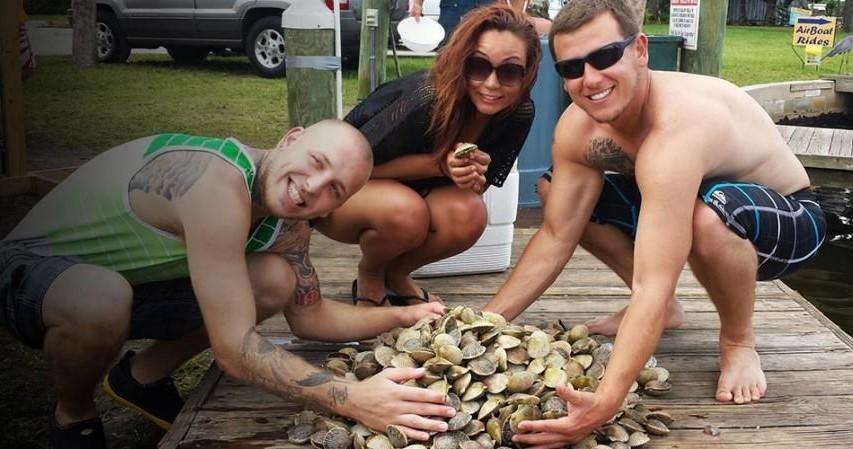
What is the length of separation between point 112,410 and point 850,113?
9.68m

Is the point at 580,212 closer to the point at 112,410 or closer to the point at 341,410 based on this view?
the point at 341,410

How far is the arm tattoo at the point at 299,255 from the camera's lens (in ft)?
7.84

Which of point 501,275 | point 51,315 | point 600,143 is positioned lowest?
point 501,275

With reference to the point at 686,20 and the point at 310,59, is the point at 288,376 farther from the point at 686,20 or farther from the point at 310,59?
the point at 686,20

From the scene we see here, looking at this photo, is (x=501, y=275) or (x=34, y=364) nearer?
(x=34, y=364)

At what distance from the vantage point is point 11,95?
4.93m

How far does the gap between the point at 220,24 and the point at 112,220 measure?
9405mm

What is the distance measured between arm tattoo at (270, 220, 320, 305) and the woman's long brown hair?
1.77 ft

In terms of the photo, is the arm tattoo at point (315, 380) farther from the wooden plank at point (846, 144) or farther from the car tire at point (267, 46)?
the car tire at point (267, 46)

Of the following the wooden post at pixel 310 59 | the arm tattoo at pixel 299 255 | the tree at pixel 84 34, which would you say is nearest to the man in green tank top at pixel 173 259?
the arm tattoo at pixel 299 255

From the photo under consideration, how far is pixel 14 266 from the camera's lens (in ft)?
6.84


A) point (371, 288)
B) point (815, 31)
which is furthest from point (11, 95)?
point (815, 31)

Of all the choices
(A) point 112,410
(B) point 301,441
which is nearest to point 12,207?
(A) point 112,410

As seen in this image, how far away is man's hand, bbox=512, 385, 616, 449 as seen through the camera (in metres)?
1.99
